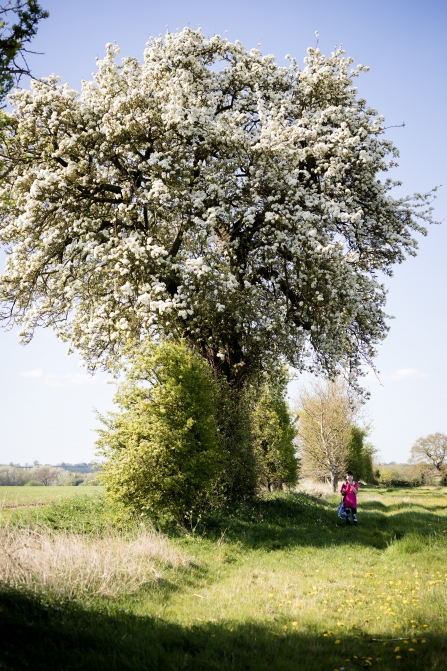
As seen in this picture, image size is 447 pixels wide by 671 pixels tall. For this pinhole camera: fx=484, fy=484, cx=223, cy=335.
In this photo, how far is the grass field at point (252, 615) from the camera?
18.6 ft

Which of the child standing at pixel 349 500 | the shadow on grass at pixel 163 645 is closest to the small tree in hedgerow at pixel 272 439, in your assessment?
the child standing at pixel 349 500

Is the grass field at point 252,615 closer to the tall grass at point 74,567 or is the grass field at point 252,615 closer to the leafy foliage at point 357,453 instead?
the tall grass at point 74,567

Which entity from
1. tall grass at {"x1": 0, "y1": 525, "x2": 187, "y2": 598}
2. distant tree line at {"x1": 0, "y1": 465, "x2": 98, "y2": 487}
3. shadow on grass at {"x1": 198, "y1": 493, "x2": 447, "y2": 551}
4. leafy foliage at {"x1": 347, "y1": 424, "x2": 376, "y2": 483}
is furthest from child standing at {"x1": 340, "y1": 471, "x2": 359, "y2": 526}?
distant tree line at {"x1": 0, "y1": 465, "x2": 98, "y2": 487}

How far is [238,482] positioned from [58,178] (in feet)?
40.8

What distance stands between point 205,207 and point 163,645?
14003mm

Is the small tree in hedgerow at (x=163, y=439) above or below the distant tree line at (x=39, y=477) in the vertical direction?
above

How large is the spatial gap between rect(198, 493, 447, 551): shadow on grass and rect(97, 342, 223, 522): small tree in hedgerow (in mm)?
1430

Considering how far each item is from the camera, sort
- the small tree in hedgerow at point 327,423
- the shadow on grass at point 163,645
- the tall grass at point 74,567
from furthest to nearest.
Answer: the small tree in hedgerow at point 327,423 < the tall grass at point 74,567 < the shadow on grass at point 163,645

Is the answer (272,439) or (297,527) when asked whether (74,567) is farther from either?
(272,439)

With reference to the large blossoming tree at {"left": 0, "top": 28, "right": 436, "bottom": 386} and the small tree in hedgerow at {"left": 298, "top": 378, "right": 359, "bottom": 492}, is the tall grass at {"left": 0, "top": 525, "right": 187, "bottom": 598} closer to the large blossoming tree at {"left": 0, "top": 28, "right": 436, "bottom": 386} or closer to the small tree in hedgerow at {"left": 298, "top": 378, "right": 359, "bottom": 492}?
the large blossoming tree at {"left": 0, "top": 28, "right": 436, "bottom": 386}

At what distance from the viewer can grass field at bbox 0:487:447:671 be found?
5656 mm

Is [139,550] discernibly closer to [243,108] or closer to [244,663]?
[244,663]

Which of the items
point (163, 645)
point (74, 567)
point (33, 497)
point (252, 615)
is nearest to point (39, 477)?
point (33, 497)

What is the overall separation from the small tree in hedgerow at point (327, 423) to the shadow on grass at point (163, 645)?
39.0 meters
